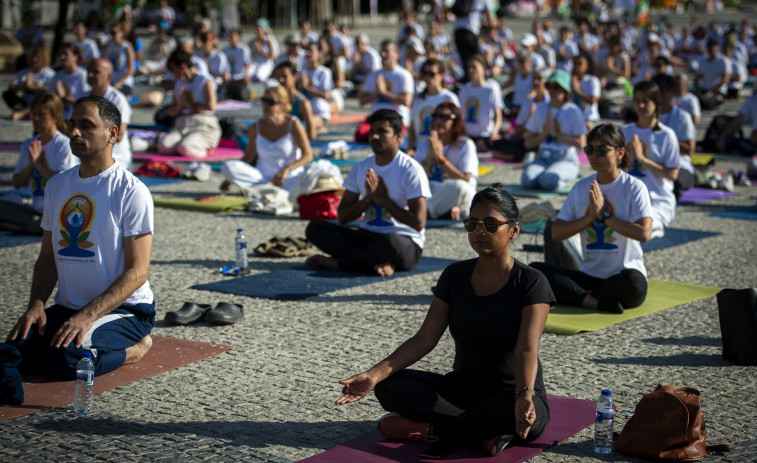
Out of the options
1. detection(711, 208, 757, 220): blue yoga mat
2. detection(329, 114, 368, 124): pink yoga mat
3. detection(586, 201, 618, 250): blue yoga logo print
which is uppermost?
detection(329, 114, 368, 124): pink yoga mat

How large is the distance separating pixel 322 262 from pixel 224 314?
1787 millimetres

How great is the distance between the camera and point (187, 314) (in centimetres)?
645

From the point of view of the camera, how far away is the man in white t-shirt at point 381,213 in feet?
25.4

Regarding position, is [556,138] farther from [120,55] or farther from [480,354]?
[120,55]

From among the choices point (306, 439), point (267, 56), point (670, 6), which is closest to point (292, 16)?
point (267, 56)

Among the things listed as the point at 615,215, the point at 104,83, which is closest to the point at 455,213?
the point at 615,215

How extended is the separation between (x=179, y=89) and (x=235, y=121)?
72.7 inches

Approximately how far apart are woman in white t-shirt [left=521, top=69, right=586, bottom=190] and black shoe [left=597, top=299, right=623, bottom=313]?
517 centimetres

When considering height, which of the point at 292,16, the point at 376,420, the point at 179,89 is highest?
the point at 292,16

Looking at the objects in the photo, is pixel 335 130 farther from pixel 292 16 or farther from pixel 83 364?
pixel 292 16

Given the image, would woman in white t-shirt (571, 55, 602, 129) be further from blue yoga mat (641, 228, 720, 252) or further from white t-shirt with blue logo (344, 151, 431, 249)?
white t-shirt with blue logo (344, 151, 431, 249)

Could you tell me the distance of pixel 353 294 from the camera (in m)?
7.36

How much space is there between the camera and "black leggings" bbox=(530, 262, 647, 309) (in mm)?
6742

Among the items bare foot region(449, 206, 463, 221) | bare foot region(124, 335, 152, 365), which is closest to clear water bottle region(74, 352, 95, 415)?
bare foot region(124, 335, 152, 365)
